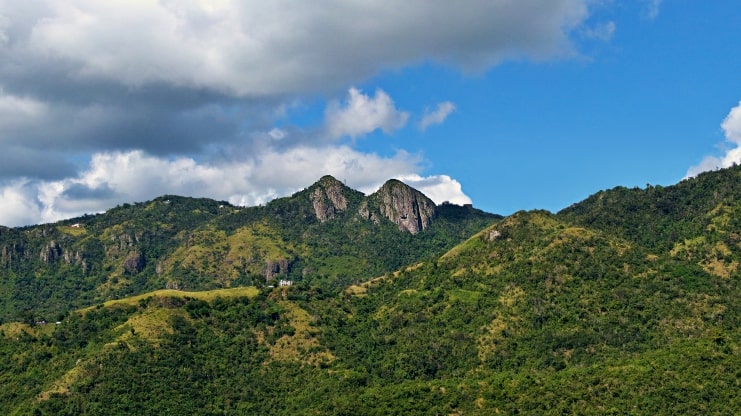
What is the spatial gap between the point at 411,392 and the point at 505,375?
82.6ft

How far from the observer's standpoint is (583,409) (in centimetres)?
16388

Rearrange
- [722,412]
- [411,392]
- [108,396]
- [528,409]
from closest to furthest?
[722,412] → [528,409] → [411,392] → [108,396]

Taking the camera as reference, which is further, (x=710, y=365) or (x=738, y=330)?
(x=738, y=330)

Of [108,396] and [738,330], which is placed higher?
[738,330]

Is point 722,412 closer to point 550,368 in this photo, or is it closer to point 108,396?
point 550,368

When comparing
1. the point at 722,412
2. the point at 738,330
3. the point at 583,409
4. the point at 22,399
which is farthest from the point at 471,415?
the point at 22,399

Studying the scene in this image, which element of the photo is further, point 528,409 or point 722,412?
point 528,409

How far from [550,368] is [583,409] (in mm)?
33191

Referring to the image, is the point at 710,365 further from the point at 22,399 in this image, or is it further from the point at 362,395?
the point at 22,399

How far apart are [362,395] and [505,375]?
37.2 meters

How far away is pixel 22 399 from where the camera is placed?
198 meters

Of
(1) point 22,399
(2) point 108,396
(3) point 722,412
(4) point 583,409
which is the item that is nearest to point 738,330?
(3) point 722,412

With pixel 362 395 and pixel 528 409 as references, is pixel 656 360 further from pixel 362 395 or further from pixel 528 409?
pixel 362 395

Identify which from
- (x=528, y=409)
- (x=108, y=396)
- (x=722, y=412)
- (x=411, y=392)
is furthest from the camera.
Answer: (x=108, y=396)
